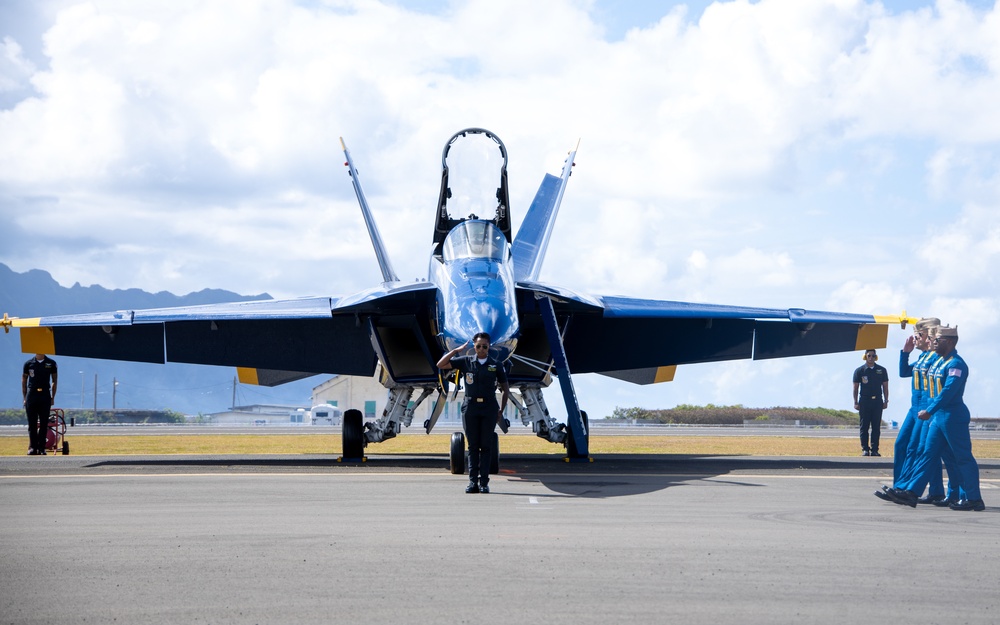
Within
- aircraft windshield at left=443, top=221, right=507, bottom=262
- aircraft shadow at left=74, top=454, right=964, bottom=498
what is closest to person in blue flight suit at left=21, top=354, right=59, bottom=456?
aircraft shadow at left=74, top=454, right=964, bottom=498

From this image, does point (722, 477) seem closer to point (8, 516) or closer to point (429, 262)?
point (429, 262)

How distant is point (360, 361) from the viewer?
19.7 metres

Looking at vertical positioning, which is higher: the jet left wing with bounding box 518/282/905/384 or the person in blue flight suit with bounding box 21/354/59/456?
the jet left wing with bounding box 518/282/905/384

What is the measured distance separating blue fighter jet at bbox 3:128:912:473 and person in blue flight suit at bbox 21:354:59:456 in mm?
861

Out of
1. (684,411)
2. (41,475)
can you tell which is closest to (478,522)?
(41,475)

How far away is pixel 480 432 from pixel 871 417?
471 inches

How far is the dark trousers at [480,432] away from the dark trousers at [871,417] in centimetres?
1139

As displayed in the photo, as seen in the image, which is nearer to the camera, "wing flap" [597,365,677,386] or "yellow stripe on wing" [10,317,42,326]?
"yellow stripe on wing" [10,317,42,326]

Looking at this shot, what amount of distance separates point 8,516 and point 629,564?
5588 millimetres

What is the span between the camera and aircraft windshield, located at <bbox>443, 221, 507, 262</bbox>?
1489 cm

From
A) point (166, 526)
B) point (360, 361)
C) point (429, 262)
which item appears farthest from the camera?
point (360, 361)

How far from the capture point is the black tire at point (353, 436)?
53.8ft

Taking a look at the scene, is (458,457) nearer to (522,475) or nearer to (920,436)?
(522,475)

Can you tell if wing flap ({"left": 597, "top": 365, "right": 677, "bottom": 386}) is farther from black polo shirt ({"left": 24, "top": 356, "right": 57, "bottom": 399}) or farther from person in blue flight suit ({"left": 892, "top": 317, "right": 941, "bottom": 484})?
black polo shirt ({"left": 24, "top": 356, "right": 57, "bottom": 399})
